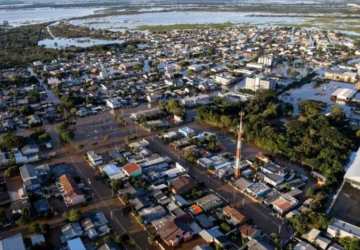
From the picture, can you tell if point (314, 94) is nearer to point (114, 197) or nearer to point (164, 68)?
point (164, 68)

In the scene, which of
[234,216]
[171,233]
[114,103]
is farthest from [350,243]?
[114,103]

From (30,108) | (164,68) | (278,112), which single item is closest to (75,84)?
(30,108)

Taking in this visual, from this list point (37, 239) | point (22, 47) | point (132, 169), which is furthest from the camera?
point (22, 47)

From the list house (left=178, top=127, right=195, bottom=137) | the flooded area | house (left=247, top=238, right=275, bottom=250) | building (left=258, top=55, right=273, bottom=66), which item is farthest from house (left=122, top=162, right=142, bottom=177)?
the flooded area

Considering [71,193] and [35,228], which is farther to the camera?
[71,193]

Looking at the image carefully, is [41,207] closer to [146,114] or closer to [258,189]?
[258,189]

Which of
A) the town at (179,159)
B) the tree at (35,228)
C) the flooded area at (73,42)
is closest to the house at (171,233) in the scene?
the town at (179,159)
